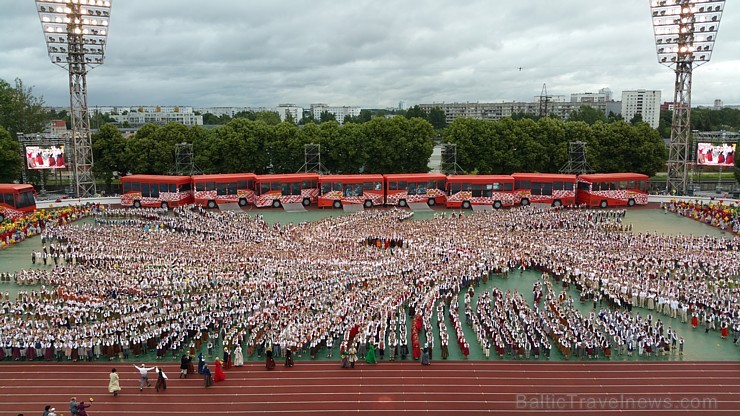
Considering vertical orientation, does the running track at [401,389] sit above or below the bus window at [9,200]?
below

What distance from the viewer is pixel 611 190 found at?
39.9 metres

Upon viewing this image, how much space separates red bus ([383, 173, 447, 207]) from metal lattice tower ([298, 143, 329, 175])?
7959mm

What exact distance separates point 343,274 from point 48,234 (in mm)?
17783

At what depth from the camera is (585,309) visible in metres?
20.8

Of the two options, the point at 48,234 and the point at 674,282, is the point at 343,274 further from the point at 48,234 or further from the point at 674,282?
the point at 48,234

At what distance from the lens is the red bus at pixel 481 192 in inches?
1563

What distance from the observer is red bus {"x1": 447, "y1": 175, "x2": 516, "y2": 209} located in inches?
1563

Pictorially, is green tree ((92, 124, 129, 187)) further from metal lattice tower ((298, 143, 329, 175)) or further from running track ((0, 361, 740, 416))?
running track ((0, 361, 740, 416))

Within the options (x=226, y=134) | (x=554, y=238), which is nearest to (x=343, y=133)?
(x=226, y=134)

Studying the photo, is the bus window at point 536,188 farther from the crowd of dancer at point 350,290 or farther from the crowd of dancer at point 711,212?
the crowd of dancer at point 711,212

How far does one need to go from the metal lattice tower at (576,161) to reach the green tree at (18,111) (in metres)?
53.4

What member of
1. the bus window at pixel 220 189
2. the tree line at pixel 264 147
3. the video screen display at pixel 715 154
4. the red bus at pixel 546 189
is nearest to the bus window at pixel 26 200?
the tree line at pixel 264 147

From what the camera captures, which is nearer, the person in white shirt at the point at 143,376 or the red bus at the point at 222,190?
the person in white shirt at the point at 143,376

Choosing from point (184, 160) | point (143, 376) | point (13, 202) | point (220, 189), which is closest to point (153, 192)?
point (220, 189)
